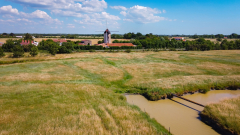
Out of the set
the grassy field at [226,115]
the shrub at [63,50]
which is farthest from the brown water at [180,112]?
the shrub at [63,50]

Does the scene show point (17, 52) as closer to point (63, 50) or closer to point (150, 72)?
point (63, 50)

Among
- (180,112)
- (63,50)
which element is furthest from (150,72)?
(63,50)

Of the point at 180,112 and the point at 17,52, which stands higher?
the point at 17,52

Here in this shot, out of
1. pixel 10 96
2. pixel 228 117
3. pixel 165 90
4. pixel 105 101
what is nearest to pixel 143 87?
pixel 165 90

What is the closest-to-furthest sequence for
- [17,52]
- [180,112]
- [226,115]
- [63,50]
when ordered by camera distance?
[226,115] → [180,112] → [17,52] → [63,50]

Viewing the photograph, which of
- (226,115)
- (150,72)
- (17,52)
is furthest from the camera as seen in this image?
(17,52)

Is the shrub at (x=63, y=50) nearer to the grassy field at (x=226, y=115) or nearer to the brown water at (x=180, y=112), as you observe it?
the brown water at (x=180, y=112)
